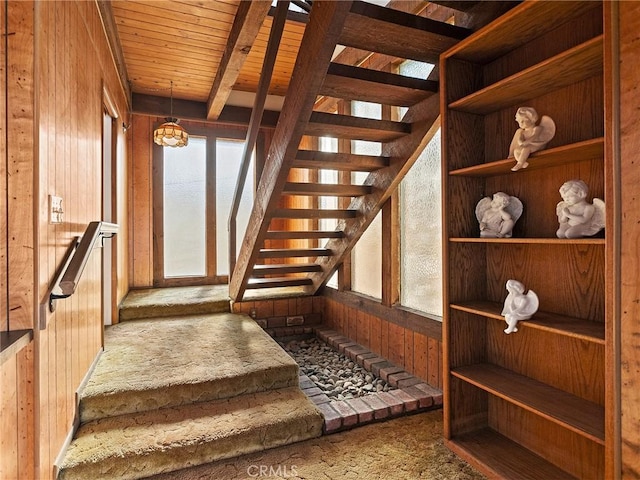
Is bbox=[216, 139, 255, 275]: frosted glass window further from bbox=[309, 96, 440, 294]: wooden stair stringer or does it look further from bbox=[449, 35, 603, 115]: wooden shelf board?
bbox=[449, 35, 603, 115]: wooden shelf board

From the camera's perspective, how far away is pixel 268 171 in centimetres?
246

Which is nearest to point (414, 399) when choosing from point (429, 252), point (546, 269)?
point (429, 252)

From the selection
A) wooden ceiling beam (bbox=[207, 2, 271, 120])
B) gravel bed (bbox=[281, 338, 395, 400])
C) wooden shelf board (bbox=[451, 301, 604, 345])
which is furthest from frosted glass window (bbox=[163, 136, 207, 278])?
wooden shelf board (bbox=[451, 301, 604, 345])

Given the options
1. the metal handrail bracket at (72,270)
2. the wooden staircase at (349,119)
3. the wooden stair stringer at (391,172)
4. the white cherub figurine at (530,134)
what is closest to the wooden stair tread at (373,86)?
the wooden staircase at (349,119)

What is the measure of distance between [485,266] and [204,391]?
187 cm

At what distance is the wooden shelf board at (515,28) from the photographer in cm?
146

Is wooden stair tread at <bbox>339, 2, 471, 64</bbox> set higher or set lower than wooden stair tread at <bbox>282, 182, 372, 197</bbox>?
higher

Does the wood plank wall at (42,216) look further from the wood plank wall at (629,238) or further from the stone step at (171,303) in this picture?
the wood plank wall at (629,238)

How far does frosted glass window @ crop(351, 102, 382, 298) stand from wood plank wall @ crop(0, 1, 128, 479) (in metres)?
2.18

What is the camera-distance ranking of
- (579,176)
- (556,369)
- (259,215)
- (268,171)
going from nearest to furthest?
(579,176) → (556,369) → (268,171) → (259,215)

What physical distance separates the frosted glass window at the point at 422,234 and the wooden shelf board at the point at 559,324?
2.22 feet

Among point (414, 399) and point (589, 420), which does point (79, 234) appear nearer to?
point (414, 399)

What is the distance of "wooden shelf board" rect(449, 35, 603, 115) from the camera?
52.5 inches

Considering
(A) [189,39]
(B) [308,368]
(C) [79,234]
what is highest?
(A) [189,39]
